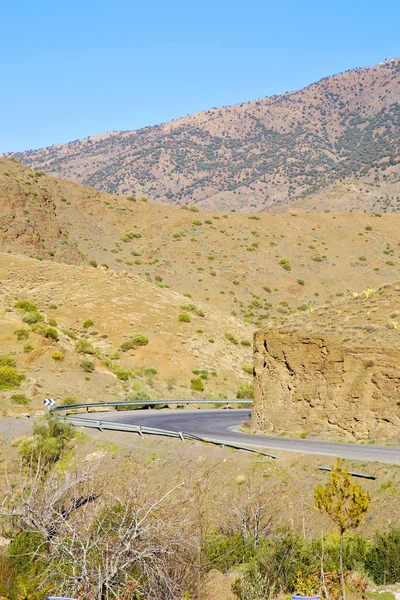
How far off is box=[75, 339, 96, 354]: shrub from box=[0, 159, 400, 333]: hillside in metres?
23.4

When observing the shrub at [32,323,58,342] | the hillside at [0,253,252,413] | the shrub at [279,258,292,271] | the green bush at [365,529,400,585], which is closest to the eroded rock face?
the green bush at [365,529,400,585]

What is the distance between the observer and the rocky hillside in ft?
74.8

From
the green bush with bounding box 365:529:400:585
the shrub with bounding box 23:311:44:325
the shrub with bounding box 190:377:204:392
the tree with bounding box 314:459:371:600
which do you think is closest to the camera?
the tree with bounding box 314:459:371:600

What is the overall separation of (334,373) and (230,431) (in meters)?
6.24

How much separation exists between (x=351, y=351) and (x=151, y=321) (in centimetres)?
3469

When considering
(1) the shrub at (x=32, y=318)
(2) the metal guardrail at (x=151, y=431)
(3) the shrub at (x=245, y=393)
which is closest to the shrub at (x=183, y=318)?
(3) the shrub at (x=245, y=393)

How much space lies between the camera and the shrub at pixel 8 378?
40688 mm

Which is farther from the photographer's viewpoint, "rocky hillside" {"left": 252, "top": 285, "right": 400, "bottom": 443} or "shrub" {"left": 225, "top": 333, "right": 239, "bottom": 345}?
"shrub" {"left": 225, "top": 333, "right": 239, "bottom": 345}

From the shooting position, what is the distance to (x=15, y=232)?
7856 centimetres

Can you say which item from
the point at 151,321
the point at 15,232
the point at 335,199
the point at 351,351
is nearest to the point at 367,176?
the point at 335,199

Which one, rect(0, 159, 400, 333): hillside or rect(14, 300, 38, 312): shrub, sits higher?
rect(0, 159, 400, 333): hillside

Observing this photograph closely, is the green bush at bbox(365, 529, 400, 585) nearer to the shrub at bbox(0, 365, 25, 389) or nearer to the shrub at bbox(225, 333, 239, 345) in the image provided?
the shrub at bbox(0, 365, 25, 389)

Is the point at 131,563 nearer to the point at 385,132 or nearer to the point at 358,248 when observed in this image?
the point at 358,248

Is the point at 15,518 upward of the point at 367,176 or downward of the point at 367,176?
downward
